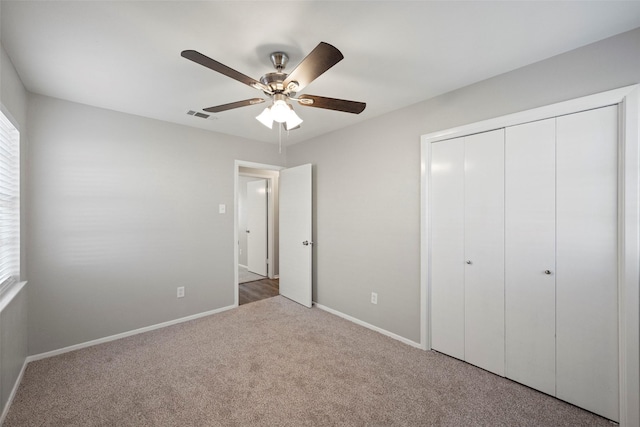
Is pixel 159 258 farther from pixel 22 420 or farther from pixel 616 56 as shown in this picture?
pixel 616 56

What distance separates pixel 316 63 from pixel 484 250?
2000 millimetres

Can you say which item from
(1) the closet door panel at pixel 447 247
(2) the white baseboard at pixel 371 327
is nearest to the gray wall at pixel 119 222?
(2) the white baseboard at pixel 371 327

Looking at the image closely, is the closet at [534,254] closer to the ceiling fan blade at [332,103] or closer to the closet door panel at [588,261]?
the closet door panel at [588,261]

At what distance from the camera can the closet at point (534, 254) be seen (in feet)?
5.67

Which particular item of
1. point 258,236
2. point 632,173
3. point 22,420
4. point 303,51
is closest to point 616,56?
point 632,173

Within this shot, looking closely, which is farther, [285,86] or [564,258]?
[564,258]

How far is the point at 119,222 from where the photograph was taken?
2818 millimetres

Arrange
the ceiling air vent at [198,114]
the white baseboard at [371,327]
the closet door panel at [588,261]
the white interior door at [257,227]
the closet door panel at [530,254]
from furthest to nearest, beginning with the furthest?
the white interior door at [257,227] → the ceiling air vent at [198,114] → the white baseboard at [371,327] → the closet door panel at [530,254] → the closet door panel at [588,261]

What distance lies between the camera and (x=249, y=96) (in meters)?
2.45

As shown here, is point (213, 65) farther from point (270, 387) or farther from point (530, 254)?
point (530, 254)

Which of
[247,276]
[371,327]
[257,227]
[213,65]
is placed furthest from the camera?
[257,227]

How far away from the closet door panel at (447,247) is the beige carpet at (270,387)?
233 mm

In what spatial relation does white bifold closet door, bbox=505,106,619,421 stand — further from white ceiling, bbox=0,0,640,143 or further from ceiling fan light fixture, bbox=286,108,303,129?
ceiling fan light fixture, bbox=286,108,303,129

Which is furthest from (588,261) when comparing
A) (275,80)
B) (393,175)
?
(275,80)
